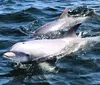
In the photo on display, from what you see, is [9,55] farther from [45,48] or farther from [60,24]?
[60,24]

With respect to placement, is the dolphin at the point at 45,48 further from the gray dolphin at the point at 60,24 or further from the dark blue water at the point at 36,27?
the gray dolphin at the point at 60,24

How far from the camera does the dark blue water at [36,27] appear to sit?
8.11m

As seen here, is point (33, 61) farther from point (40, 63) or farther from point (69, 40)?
point (69, 40)

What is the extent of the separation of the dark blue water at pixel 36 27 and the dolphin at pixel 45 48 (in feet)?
1.00

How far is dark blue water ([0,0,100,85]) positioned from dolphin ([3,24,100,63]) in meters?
0.31

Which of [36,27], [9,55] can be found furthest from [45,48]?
[36,27]

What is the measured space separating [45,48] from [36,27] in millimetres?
3992

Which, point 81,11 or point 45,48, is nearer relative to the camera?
point 45,48

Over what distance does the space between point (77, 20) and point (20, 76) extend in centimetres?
492

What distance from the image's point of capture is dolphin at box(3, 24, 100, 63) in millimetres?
8266

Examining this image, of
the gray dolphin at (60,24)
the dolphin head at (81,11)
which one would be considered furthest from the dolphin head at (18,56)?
the dolphin head at (81,11)

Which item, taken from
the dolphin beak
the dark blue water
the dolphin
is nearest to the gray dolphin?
the dark blue water

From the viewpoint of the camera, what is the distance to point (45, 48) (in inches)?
346

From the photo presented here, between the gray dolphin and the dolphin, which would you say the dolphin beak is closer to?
the dolphin
